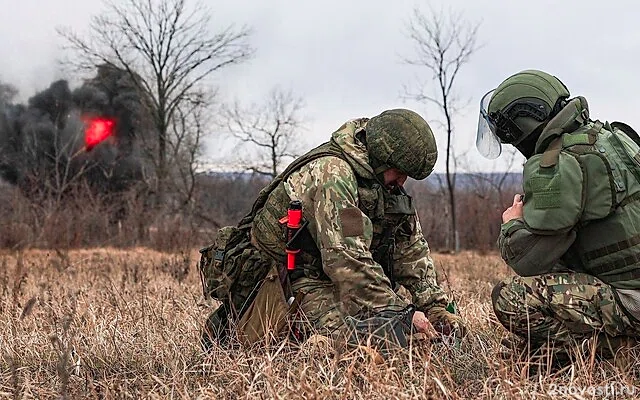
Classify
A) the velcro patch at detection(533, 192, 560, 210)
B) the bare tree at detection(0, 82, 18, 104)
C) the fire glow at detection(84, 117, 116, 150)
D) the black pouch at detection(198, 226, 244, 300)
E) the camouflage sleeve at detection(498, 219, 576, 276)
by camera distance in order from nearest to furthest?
the velcro patch at detection(533, 192, 560, 210) → the camouflage sleeve at detection(498, 219, 576, 276) → the black pouch at detection(198, 226, 244, 300) → the bare tree at detection(0, 82, 18, 104) → the fire glow at detection(84, 117, 116, 150)

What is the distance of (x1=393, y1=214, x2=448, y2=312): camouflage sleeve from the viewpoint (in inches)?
178

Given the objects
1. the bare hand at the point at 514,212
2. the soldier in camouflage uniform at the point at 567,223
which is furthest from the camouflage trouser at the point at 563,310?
the bare hand at the point at 514,212

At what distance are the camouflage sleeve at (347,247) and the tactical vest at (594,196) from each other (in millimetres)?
890

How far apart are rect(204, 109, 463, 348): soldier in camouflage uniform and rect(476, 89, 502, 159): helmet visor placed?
0.28 metres

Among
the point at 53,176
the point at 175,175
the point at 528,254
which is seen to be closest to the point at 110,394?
the point at 528,254

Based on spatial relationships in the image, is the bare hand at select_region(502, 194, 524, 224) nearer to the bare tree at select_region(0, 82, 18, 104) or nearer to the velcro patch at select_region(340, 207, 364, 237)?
the velcro patch at select_region(340, 207, 364, 237)

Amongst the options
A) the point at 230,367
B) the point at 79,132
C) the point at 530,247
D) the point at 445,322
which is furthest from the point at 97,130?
the point at 530,247

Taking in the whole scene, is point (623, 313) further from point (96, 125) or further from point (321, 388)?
point (96, 125)

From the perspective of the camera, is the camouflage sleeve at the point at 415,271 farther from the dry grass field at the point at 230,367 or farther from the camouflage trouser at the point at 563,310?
the camouflage trouser at the point at 563,310

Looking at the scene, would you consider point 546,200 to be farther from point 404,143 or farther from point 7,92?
point 7,92

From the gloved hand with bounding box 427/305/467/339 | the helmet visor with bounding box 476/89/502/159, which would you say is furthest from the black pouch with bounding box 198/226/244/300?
the helmet visor with bounding box 476/89/502/159

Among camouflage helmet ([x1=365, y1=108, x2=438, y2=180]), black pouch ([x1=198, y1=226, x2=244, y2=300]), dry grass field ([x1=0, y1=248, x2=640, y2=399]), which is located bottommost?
dry grass field ([x1=0, y1=248, x2=640, y2=399])

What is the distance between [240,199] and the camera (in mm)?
28062

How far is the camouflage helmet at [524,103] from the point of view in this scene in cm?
356
